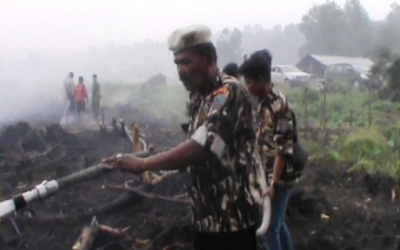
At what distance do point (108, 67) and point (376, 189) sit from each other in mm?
34202

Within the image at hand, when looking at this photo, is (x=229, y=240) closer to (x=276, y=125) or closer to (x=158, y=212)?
(x=276, y=125)

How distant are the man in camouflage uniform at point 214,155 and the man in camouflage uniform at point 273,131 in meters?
1.31

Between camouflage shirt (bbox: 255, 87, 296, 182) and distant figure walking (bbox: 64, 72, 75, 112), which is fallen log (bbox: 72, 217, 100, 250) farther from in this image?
distant figure walking (bbox: 64, 72, 75, 112)

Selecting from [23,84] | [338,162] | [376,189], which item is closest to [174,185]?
[376,189]

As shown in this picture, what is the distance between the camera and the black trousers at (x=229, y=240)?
3094 mm

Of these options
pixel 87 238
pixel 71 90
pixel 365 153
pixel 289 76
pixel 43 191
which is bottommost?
pixel 289 76

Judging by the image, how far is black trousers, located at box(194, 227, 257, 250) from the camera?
3094 millimetres

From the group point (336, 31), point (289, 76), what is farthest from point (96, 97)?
point (336, 31)

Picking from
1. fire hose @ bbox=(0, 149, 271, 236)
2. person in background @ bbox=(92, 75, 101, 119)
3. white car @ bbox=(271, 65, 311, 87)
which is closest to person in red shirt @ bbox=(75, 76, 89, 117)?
person in background @ bbox=(92, 75, 101, 119)

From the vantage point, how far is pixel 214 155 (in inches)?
118

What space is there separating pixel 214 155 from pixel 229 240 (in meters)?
0.44

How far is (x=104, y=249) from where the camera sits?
19.4 ft

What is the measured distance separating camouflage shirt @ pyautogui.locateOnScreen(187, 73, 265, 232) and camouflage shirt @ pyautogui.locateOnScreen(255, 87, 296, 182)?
133 cm

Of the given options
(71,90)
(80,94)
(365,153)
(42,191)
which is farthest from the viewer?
(71,90)
